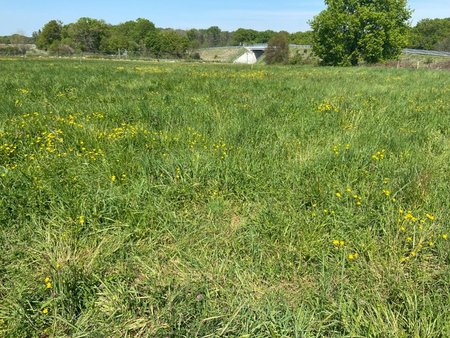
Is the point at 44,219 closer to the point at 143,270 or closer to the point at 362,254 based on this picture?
the point at 143,270

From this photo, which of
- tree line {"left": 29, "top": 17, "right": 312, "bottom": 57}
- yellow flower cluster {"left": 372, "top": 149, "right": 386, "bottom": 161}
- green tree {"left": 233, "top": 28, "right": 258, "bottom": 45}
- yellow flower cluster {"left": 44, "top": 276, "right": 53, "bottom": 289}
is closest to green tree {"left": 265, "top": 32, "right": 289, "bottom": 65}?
tree line {"left": 29, "top": 17, "right": 312, "bottom": 57}

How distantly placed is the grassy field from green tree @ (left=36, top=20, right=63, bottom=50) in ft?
476

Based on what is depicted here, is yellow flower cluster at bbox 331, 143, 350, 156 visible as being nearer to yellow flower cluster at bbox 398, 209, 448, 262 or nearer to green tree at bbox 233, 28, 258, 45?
yellow flower cluster at bbox 398, 209, 448, 262

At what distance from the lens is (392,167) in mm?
3816

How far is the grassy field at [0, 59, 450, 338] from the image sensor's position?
80.8 inches

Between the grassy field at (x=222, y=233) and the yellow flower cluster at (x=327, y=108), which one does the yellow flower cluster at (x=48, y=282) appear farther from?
the yellow flower cluster at (x=327, y=108)

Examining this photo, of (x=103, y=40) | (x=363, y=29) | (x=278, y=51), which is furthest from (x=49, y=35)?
(x=363, y=29)

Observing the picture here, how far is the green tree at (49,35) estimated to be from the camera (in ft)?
414

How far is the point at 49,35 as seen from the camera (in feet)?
422

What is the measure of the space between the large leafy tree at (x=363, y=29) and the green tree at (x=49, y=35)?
11344cm

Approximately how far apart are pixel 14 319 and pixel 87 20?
484ft

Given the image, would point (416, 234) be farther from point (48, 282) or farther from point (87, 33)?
point (87, 33)

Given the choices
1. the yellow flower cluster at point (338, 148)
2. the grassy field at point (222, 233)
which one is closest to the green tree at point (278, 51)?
the yellow flower cluster at point (338, 148)

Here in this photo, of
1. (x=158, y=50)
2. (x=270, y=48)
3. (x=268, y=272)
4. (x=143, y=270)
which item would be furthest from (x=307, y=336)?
(x=158, y=50)
